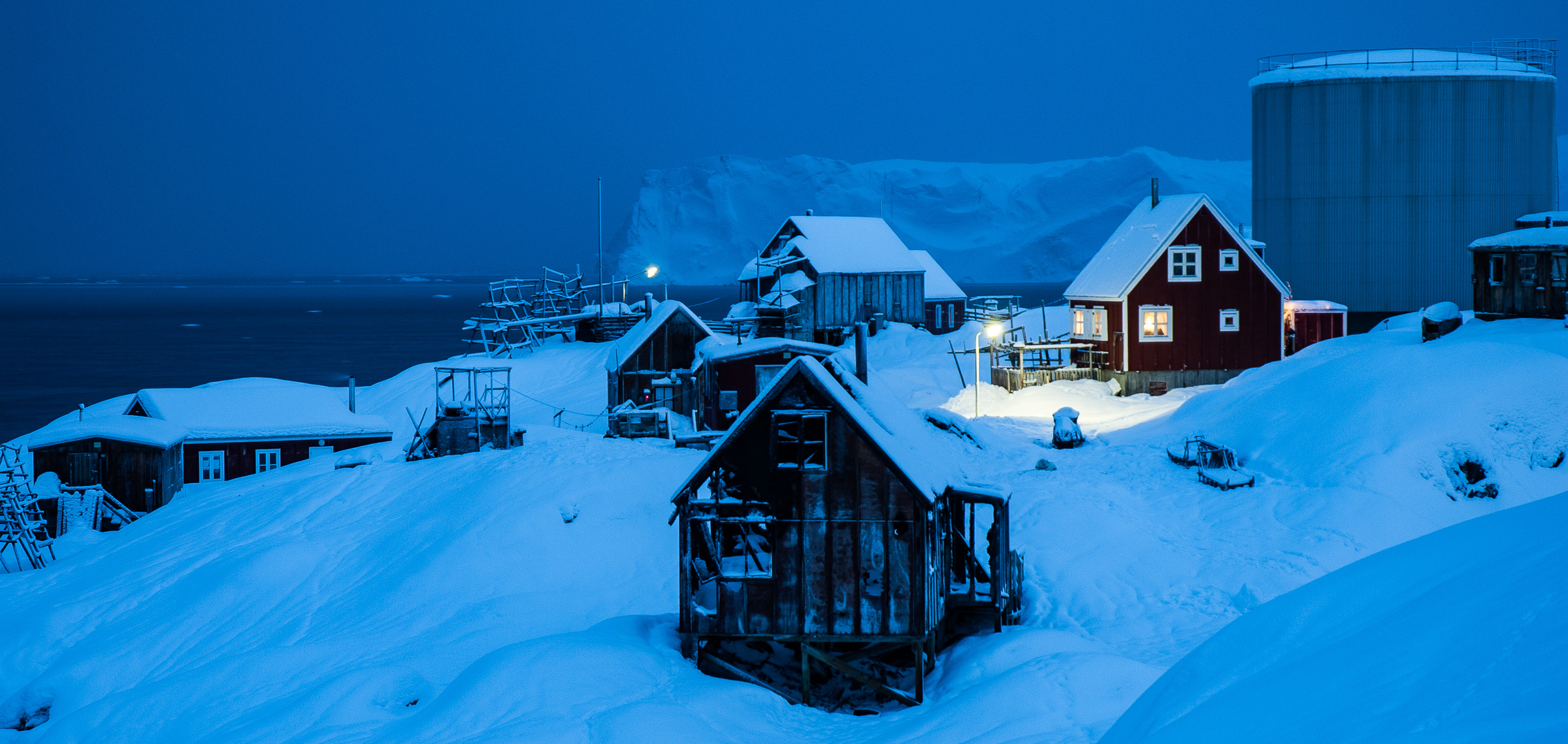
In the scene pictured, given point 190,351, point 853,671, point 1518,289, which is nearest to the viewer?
point 853,671

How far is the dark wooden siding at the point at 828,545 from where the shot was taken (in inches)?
719

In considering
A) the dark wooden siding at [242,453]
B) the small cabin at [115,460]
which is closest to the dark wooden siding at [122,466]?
the small cabin at [115,460]

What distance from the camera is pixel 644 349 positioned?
4638 cm

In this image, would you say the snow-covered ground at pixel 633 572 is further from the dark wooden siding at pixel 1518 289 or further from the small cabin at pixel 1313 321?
the small cabin at pixel 1313 321

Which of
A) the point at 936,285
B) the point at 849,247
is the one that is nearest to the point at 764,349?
the point at 849,247

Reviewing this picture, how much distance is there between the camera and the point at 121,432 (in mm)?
38000

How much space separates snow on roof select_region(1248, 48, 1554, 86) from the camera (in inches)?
1980

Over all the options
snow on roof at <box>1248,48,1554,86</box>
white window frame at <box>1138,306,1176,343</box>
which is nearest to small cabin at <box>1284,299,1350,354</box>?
white window frame at <box>1138,306,1176,343</box>

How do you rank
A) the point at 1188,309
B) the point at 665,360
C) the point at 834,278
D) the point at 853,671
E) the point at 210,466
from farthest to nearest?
the point at 834,278, the point at 665,360, the point at 210,466, the point at 1188,309, the point at 853,671

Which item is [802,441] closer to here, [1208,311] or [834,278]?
[1208,311]

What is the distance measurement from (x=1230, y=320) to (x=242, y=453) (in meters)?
32.2

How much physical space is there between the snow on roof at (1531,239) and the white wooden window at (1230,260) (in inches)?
278

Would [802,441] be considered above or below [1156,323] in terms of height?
below

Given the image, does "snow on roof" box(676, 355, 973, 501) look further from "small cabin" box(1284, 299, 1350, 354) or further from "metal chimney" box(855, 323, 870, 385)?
"small cabin" box(1284, 299, 1350, 354)
